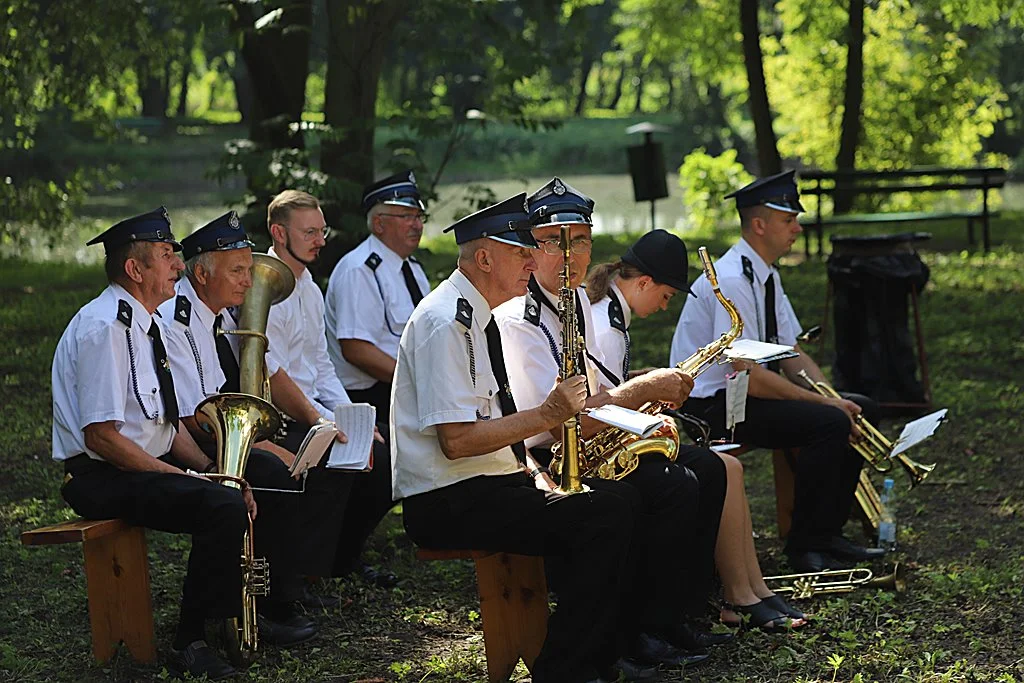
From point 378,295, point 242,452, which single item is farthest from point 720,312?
point 242,452

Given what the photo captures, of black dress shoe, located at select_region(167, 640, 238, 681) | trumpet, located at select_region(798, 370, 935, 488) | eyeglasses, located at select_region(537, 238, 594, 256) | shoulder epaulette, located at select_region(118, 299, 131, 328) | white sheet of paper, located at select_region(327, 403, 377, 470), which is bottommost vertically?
black dress shoe, located at select_region(167, 640, 238, 681)

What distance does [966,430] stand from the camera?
9.02m

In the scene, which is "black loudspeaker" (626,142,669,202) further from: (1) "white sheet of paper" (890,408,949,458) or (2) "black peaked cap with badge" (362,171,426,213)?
(1) "white sheet of paper" (890,408,949,458)

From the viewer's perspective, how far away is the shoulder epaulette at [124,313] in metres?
5.10

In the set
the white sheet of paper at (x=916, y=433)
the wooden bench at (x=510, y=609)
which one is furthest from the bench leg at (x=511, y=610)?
the white sheet of paper at (x=916, y=433)

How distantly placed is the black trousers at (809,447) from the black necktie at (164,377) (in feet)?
8.44

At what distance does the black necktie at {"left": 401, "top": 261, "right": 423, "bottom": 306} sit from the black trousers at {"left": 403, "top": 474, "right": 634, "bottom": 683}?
2.36m

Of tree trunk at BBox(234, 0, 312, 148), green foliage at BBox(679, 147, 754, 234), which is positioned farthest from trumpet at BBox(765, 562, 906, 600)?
green foliage at BBox(679, 147, 754, 234)

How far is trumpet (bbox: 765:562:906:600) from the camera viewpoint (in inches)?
241

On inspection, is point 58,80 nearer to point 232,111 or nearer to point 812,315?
point 812,315

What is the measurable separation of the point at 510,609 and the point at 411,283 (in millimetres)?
2460

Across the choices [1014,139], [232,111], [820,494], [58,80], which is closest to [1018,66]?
[1014,139]

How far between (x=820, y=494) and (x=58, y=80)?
31.8ft

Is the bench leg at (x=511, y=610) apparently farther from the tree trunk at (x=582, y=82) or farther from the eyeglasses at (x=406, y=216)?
the tree trunk at (x=582, y=82)
